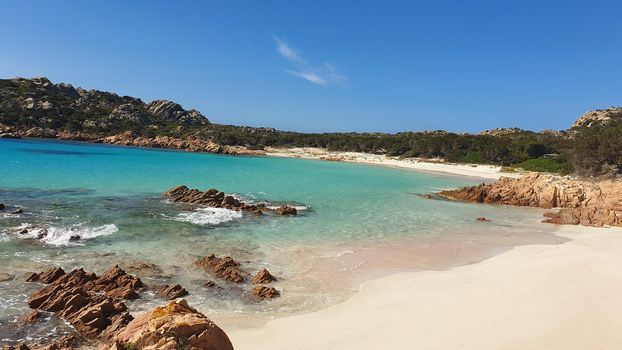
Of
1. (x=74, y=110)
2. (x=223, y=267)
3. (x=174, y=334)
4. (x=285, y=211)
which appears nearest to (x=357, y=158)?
(x=285, y=211)

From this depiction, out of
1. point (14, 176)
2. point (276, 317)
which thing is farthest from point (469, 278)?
point (14, 176)

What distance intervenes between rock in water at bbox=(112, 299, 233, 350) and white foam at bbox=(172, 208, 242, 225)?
1284 cm

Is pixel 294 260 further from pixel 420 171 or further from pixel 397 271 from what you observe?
pixel 420 171

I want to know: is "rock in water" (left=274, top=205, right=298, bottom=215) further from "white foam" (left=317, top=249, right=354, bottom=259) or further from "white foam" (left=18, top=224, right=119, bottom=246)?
"white foam" (left=18, top=224, right=119, bottom=246)

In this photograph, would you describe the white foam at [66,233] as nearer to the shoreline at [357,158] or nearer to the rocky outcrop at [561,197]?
the rocky outcrop at [561,197]

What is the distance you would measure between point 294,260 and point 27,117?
4083 inches

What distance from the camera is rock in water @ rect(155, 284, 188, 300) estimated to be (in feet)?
31.8

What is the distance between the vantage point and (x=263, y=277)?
36.7 feet

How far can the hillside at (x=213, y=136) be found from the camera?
61906 mm

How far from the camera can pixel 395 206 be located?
25.8 meters

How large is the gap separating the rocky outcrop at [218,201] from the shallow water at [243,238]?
2.94ft

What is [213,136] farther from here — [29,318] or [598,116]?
[598,116]

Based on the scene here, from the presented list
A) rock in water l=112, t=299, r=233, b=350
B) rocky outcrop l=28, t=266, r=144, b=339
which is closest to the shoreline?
rocky outcrop l=28, t=266, r=144, b=339

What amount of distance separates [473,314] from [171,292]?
6756 millimetres
